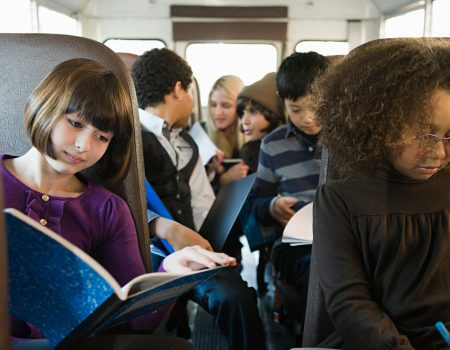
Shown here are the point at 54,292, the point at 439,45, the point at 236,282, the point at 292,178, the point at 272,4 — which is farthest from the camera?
the point at 272,4

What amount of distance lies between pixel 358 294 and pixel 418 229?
191 millimetres

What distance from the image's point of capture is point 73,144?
1124 mm

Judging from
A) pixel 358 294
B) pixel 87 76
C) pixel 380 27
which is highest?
pixel 380 27

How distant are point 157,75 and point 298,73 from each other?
23.3 inches

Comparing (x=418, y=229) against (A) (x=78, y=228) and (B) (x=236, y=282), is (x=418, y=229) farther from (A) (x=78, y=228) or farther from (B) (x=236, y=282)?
(B) (x=236, y=282)

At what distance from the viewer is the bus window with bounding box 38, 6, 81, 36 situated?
13.5 ft

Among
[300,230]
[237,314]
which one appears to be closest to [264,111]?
[237,314]

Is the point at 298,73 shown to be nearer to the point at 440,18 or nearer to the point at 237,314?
the point at 237,314

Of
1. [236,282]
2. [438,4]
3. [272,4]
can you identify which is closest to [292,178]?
[236,282]

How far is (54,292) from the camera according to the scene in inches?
30.8

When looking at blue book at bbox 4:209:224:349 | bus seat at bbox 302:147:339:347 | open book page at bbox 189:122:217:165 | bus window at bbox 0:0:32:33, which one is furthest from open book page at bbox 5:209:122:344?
bus window at bbox 0:0:32:33

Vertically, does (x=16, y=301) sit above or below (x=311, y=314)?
above

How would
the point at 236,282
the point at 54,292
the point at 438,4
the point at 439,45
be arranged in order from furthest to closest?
the point at 438,4 → the point at 236,282 → the point at 439,45 → the point at 54,292

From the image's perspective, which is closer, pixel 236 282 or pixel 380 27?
pixel 236 282
